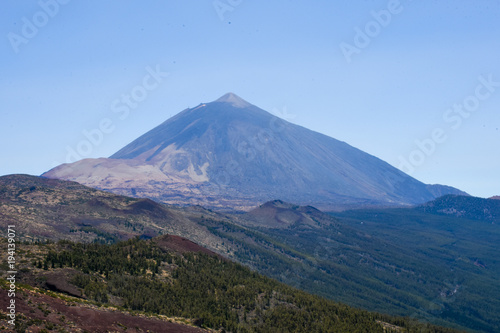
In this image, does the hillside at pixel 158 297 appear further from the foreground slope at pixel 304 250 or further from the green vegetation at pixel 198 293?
the foreground slope at pixel 304 250

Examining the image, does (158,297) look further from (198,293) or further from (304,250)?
(304,250)

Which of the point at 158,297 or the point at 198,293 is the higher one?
the point at 158,297

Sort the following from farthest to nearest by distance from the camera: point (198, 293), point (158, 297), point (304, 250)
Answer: point (304, 250) < point (198, 293) < point (158, 297)

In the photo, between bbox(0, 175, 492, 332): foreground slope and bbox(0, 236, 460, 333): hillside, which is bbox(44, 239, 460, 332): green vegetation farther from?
bbox(0, 175, 492, 332): foreground slope

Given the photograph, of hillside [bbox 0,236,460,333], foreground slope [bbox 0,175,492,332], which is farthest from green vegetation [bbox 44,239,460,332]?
foreground slope [bbox 0,175,492,332]

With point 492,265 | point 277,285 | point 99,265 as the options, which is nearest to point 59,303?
point 99,265

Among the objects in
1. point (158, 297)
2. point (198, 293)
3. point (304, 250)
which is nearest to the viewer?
point (158, 297)

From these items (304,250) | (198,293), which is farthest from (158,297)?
(304,250)
